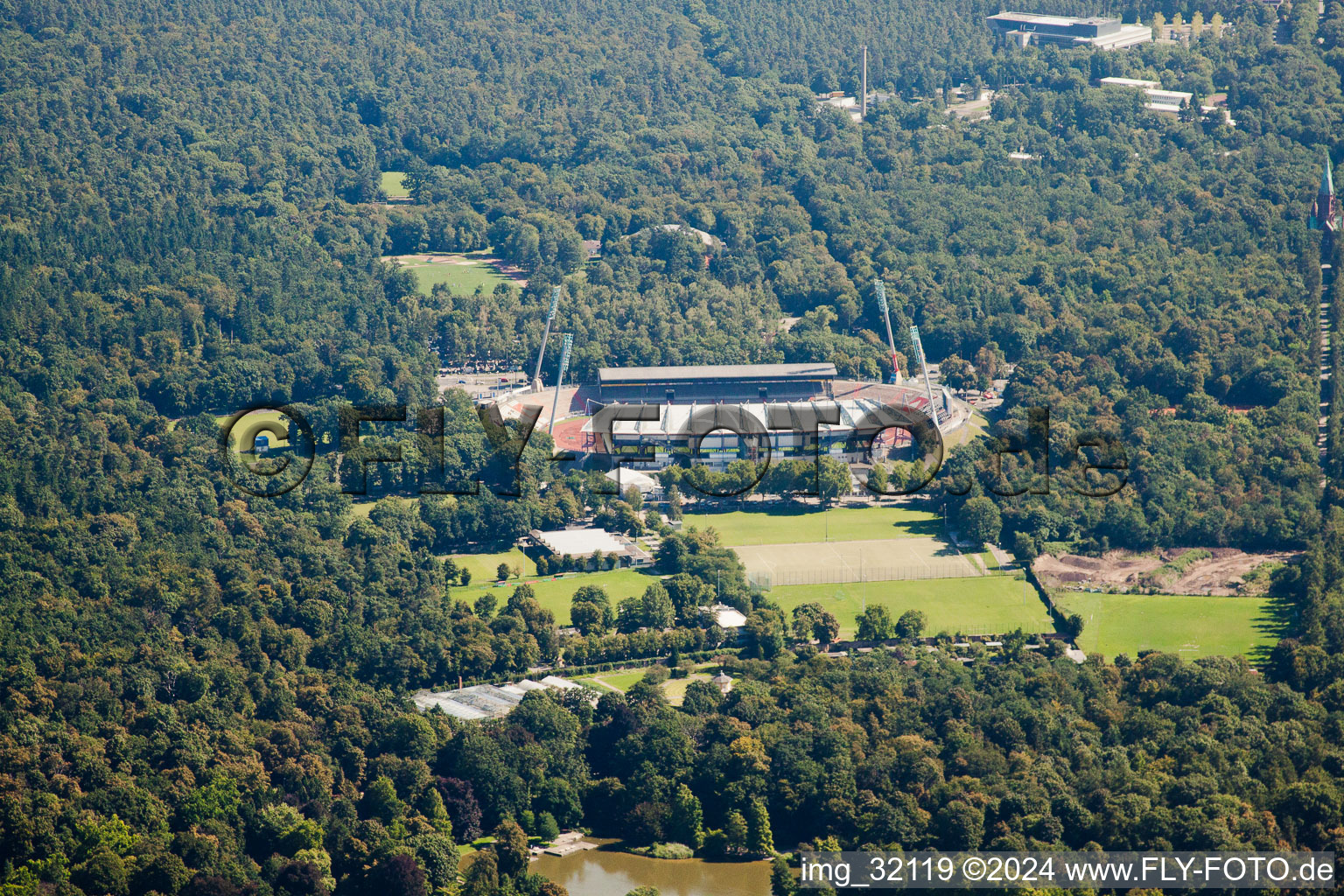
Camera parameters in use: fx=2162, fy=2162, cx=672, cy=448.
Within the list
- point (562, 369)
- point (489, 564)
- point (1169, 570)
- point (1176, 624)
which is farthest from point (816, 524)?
point (562, 369)

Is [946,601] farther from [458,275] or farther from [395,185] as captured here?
[395,185]

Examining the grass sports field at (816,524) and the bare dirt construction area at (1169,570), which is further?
the grass sports field at (816,524)

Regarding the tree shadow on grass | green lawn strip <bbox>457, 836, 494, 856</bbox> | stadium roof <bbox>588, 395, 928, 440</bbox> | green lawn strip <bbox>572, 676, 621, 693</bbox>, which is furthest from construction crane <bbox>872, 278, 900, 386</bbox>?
green lawn strip <bbox>457, 836, 494, 856</bbox>

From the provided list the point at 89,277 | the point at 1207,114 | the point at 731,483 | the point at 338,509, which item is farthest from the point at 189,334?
the point at 1207,114

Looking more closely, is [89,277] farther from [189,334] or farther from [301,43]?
[301,43]

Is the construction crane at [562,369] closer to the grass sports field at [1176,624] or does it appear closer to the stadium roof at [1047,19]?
the grass sports field at [1176,624]

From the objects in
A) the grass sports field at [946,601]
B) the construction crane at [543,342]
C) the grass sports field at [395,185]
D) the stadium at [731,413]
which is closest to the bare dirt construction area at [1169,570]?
the grass sports field at [946,601]
